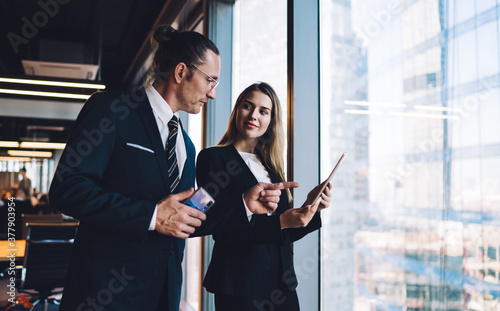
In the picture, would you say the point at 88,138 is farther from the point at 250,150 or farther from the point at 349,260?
the point at 349,260

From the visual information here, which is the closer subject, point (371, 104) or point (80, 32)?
point (371, 104)

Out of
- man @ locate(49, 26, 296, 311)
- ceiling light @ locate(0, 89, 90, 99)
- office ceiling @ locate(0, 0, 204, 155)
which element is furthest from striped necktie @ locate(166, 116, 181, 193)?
ceiling light @ locate(0, 89, 90, 99)

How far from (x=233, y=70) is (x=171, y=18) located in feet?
6.23

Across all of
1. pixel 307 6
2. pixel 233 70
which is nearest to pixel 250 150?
pixel 307 6

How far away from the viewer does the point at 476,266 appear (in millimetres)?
1327

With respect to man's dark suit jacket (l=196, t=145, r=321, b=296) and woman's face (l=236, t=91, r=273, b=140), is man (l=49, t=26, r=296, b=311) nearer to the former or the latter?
man's dark suit jacket (l=196, t=145, r=321, b=296)

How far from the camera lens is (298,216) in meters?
1.64

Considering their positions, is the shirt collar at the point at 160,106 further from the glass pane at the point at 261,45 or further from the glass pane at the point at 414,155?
the glass pane at the point at 261,45

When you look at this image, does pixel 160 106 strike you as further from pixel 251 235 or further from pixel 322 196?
pixel 322 196

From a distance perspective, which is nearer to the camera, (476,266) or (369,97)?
(476,266)

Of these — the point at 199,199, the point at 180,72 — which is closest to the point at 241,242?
the point at 199,199

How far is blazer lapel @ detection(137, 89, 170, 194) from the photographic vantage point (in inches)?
52.0

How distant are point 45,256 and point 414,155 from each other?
11.2ft

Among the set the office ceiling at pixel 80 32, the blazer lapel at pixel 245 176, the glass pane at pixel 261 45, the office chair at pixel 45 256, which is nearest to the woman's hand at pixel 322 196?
the blazer lapel at pixel 245 176
